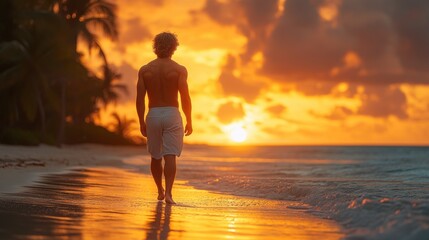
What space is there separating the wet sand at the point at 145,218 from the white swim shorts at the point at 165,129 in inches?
22.7

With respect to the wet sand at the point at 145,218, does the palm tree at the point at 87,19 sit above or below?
above

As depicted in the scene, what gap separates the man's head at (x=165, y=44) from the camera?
6.31 m

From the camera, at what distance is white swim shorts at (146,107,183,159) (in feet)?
20.4

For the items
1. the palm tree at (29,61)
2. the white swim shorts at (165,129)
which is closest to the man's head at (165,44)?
the white swim shorts at (165,129)

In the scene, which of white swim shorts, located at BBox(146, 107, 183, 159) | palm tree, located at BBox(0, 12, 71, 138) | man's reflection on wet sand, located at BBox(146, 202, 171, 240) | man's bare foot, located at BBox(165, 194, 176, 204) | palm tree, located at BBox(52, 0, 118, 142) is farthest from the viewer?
palm tree, located at BBox(52, 0, 118, 142)

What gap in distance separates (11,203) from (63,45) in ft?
75.3

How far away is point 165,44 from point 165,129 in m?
0.88

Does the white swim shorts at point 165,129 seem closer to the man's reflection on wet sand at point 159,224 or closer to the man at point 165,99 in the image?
the man at point 165,99

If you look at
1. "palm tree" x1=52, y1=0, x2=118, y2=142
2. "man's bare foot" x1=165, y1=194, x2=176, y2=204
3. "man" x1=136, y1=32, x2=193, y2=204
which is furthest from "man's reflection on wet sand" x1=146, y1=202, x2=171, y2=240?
"palm tree" x1=52, y1=0, x2=118, y2=142

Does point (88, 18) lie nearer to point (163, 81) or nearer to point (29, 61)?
point (29, 61)

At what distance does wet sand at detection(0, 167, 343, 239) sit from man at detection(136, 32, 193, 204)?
54 cm

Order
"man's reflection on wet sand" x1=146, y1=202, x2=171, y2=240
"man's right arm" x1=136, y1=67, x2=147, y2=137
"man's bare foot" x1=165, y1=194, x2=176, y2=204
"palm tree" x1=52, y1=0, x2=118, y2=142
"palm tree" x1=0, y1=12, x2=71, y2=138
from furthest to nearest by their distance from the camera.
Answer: "palm tree" x1=52, y1=0, x2=118, y2=142, "palm tree" x1=0, y1=12, x2=71, y2=138, "man's right arm" x1=136, y1=67, x2=147, y2=137, "man's bare foot" x1=165, y1=194, x2=176, y2=204, "man's reflection on wet sand" x1=146, y1=202, x2=171, y2=240

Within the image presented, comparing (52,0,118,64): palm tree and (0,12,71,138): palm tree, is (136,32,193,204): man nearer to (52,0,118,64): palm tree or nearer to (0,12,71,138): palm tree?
(0,12,71,138): palm tree

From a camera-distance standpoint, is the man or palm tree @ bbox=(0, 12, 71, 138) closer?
the man
